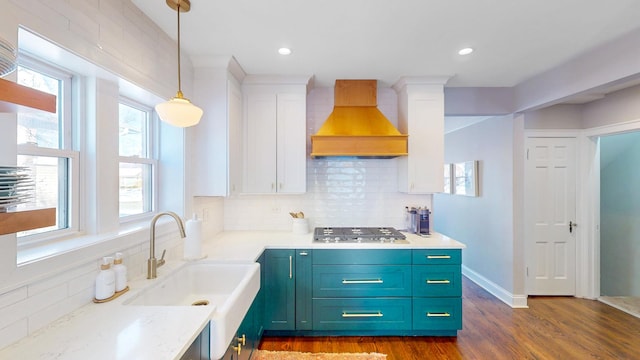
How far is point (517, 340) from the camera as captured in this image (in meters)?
2.55

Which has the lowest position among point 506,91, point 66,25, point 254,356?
point 254,356

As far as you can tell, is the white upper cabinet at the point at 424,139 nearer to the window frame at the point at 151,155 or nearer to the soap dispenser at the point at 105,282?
the window frame at the point at 151,155

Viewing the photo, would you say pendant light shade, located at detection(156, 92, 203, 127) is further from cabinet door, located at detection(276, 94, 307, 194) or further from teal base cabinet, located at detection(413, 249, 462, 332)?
teal base cabinet, located at detection(413, 249, 462, 332)

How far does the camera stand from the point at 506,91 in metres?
3.20

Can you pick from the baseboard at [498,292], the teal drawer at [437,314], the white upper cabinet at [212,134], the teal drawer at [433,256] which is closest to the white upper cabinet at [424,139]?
the teal drawer at [433,256]

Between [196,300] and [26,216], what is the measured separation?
1331 millimetres

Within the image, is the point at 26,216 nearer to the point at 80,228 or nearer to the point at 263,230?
the point at 80,228

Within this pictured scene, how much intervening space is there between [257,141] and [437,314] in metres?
2.35

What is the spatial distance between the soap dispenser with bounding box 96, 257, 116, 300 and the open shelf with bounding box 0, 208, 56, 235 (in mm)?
650

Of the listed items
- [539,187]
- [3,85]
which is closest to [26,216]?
[3,85]

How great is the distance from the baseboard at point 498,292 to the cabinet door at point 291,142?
2.74 metres

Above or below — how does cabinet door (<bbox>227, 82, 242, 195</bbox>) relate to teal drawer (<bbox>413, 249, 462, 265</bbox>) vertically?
above

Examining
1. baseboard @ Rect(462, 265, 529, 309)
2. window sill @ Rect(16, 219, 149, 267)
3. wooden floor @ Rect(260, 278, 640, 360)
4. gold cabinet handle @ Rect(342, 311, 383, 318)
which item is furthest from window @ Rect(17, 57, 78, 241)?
baseboard @ Rect(462, 265, 529, 309)

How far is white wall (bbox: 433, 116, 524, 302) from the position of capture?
3219 mm
